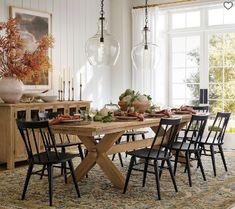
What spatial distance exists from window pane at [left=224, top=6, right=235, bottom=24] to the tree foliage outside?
236mm

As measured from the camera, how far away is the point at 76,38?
8008 mm

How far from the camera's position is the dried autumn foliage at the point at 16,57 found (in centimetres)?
615

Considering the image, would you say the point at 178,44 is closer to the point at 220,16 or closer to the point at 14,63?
the point at 220,16

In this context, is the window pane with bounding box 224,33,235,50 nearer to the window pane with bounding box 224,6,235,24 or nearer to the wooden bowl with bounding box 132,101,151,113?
the window pane with bounding box 224,6,235,24

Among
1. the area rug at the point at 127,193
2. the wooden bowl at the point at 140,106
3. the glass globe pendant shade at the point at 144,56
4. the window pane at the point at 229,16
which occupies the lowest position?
the area rug at the point at 127,193

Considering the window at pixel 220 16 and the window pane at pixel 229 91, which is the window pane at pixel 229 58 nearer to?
the window pane at pixel 229 91

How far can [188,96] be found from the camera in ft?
27.9

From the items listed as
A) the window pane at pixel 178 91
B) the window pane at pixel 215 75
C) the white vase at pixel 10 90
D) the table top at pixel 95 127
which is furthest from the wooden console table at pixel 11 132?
the window pane at pixel 215 75

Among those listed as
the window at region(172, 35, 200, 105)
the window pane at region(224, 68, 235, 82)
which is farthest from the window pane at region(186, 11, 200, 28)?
the window pane at region(224, 68, 235, 82)

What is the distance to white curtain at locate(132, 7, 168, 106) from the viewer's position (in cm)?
841

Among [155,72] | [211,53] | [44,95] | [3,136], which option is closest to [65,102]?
[44,95]

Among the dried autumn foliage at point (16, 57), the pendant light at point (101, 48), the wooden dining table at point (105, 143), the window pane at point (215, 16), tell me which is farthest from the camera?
the window pane at point (215, 16)

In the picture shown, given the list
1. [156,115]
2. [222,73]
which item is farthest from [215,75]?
[156,115]

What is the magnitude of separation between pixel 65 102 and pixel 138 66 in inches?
67.5
